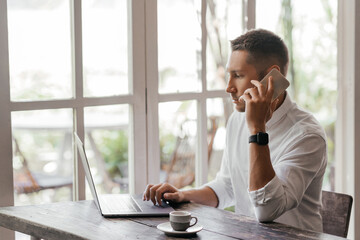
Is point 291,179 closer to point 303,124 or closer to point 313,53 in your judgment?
point 303,124

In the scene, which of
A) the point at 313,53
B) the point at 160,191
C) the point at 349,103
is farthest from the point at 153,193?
the point at 313,53

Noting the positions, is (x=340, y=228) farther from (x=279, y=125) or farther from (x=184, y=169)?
(x=184, y=169)

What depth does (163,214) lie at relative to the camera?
223 cm

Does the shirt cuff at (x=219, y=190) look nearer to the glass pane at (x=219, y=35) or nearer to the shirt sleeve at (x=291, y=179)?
the shirt sleeve at (x=291, y=179)

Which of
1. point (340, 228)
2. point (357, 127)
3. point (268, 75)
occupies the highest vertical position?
point (268, 75)

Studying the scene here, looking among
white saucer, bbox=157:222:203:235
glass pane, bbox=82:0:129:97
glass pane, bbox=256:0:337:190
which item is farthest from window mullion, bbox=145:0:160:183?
glass pane, bbox=256:0:337:190

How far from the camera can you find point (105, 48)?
271cm

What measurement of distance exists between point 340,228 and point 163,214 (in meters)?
0.76

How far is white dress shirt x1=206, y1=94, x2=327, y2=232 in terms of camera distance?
2.19m

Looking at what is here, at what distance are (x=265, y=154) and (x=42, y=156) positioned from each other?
93 cm

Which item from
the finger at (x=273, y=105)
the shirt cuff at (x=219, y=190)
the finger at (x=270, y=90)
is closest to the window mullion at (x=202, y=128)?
the shirt cuff at (x=219, y=190)

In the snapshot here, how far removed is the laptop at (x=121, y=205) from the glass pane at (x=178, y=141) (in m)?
0.48

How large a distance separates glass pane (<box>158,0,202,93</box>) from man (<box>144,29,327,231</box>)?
0.39 m

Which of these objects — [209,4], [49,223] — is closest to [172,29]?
[209,4]
